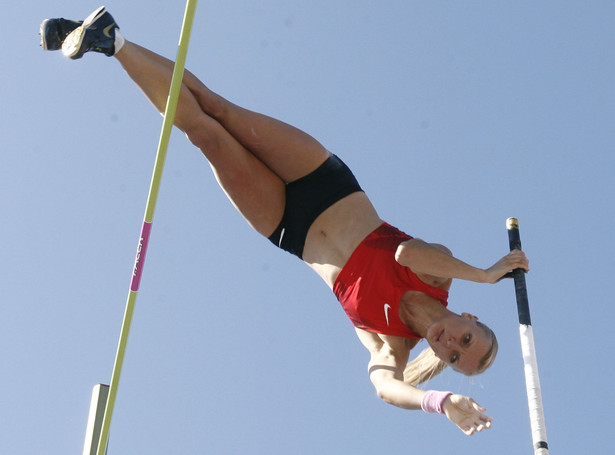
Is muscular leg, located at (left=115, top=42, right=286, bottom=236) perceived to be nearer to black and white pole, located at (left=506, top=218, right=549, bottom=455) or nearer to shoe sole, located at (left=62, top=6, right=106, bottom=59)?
shoe sole, located at (left=62, top=6, right=106, bottom=59)

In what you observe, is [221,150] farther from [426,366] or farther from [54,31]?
[426,366]

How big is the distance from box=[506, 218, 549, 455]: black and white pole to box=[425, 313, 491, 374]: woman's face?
0.45 m

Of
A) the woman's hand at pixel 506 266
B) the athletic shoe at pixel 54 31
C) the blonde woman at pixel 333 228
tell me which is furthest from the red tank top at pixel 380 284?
the athletic shoe at pixel 54 31

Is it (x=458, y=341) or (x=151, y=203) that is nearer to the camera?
(x=151, y=203)

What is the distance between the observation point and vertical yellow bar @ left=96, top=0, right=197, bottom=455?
19.2 feet

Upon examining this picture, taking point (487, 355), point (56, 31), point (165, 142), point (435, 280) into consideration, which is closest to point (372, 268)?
point (435, 280)

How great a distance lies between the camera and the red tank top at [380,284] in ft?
23.5

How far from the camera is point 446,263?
662cm

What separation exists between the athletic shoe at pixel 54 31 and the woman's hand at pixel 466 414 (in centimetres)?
327

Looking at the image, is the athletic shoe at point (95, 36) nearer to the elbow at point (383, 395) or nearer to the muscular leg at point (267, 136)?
the muscular leg at point (267, 136)

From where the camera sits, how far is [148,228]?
6.05 metres

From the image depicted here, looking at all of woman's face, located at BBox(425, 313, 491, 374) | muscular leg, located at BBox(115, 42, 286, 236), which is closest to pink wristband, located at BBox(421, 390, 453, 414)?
woman's face, located at BBox(425, 313, 491, 374)

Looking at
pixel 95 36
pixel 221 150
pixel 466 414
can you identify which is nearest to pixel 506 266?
pixel 466 414

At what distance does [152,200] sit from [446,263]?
1881 millimetres
